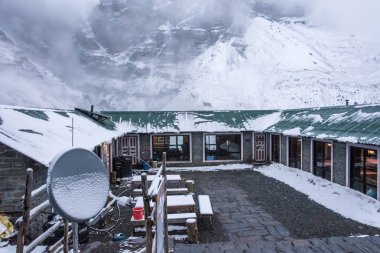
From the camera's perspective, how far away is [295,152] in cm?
1889

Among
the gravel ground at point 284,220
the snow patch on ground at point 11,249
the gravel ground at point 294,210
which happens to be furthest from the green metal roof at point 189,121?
the snow patch on ground at point 11,249

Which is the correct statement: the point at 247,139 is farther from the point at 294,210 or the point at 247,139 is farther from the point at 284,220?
the point at 284,220

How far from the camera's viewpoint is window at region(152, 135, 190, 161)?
891 inches

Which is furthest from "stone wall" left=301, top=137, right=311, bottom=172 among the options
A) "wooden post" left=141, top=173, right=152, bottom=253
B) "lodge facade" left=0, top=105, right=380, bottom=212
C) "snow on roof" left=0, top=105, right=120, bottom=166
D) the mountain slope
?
the mountain slope

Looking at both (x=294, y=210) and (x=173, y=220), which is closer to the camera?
(x=173, y=220)

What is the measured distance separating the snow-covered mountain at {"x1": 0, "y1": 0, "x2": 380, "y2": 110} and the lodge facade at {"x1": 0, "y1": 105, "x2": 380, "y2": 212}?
47446 millimetres

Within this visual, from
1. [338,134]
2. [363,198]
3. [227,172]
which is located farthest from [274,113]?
[363,198]

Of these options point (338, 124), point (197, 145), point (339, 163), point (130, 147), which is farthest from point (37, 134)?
point (197, 145)

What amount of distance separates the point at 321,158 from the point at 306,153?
92 cm

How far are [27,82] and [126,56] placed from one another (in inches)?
1360

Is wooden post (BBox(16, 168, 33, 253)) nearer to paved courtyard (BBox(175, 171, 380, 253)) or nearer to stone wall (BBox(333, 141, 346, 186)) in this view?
paved courtyard (BBox(175, 171, 380, 253))

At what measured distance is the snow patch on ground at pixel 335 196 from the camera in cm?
1049

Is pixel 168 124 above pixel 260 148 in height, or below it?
above

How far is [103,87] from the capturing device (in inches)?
3748
